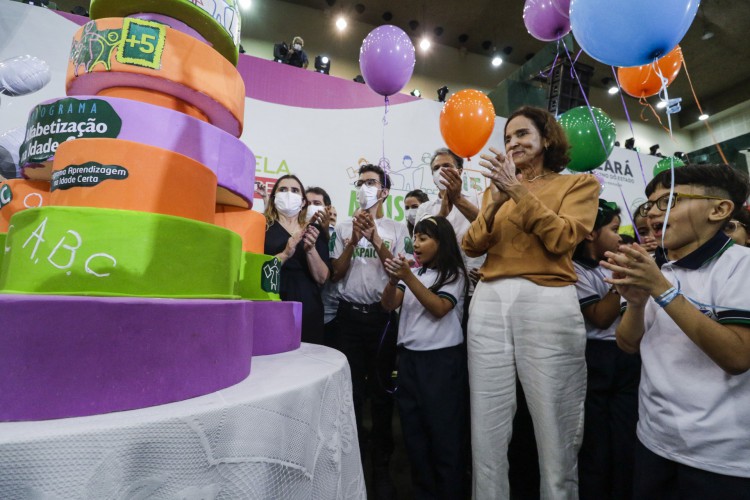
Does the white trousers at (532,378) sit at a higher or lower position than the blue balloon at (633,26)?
lower

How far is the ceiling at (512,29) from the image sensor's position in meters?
6.93

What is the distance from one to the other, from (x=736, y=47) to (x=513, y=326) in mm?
9862

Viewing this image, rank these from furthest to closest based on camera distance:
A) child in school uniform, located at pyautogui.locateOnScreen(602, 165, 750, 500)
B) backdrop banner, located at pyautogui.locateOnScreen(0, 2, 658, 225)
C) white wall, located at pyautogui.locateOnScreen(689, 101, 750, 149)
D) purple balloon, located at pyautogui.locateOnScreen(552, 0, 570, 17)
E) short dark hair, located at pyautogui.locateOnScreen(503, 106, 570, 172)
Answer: white wall, located at pyautogui.locateOnScreen(689, 101, 750, 149), backdrop banner, located at pyautogui.locateOnScreen(0, 2, 658, 225), purple balloon, located at pyautogui.locateOnScreen(552, 0, 570, 17), short dark hair, located at pyautogui.locateOnScreen(503, 106, 570, 172), child in school uniform, located at pyautogui.locateOnScreen(602, 165, 750, 500)

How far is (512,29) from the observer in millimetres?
7781

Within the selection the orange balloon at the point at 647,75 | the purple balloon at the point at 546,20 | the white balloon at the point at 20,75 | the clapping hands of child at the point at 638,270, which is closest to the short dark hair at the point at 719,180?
the clapping hands of child at the point at 638,270

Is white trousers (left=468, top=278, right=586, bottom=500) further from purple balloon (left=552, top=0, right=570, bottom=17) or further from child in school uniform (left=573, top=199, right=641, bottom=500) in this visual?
purple balloon (left=552, top=0, right=570, bottom=17)

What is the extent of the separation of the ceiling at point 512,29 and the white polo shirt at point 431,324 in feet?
22.4

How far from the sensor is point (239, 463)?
2.04ft

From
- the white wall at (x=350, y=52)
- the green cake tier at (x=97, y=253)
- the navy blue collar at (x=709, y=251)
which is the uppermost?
the white wall at (x=350, y=52)

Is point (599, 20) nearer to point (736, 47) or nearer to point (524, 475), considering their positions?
point (524, 475)

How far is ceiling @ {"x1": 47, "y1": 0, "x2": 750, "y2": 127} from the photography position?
688cm

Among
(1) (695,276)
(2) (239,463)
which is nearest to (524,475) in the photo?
(1) (695,276)

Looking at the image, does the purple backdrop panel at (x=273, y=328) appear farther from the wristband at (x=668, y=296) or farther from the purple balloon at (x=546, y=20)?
the purple balloon at (x=546, y=20)

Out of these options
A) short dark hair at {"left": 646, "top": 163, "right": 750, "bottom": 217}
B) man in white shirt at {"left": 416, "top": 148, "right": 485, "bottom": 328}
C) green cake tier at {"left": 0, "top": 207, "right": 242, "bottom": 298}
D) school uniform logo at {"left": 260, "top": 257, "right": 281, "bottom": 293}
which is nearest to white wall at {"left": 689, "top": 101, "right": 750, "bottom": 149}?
man in white shirt at {"left": 416, "top": 148, "right": 485, "bottom": 328}
